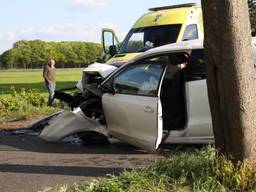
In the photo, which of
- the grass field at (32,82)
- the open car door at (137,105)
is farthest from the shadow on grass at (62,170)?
the grass field at (32,82)

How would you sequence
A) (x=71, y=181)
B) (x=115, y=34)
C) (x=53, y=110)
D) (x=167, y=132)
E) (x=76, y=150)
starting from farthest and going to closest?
(x=115, y=34) < (x=53, y=110) < (x=76, y=150) < (x=167, y=132) < (x=71, y=181)

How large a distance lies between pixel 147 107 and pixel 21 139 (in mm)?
3609

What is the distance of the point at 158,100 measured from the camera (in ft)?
25.7

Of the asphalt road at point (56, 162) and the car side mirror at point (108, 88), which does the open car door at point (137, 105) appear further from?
the asphalt road at point (56, 162)

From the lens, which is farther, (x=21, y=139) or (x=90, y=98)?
(x=21, y=139)

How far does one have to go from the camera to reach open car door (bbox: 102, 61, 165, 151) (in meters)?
7.85

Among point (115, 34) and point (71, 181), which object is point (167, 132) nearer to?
point (71, 181)

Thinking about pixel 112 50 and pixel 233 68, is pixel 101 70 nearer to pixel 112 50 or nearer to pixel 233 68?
pixel 233 68

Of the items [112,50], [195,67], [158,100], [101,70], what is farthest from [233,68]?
[112,50]

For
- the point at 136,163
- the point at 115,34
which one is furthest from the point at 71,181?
the point at 115,34

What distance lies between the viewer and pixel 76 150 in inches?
360

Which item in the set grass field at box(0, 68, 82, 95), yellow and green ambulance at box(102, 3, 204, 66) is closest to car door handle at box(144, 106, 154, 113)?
yellow and green ambulance at box(102, 3, 204, 66)

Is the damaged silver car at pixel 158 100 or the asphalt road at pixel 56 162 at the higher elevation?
the damaged silver car at pixel 158 100

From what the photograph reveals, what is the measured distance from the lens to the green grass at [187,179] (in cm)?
546
